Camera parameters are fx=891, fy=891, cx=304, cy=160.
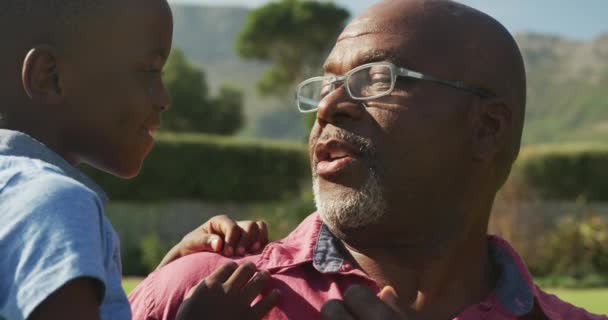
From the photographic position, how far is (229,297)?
7.55ft

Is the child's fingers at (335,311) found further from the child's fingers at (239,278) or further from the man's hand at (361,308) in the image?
the child's fingers at (239,278)

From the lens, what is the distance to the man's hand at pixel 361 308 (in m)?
2.24

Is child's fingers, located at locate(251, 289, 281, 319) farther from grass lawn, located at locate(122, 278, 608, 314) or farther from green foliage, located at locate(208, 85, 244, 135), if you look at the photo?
green foliage, located at locate(208, 85, 244, 135)

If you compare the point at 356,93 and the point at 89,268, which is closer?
the point at 89,268

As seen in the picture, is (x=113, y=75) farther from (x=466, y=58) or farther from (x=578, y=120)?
(x=578, y=120)

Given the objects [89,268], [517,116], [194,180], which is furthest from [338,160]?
[194,180]

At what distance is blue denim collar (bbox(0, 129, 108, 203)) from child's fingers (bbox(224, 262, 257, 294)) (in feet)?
1.72

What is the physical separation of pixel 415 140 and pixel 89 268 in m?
1.29

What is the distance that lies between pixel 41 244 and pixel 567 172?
16747 millimetres

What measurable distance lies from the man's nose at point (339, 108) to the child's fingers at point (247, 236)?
434 mm

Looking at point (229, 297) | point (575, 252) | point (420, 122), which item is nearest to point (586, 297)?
point (575, 252)

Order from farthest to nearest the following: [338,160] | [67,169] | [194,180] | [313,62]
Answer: [313,62], [194,180], [338,160], [67,169]

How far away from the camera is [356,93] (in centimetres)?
272

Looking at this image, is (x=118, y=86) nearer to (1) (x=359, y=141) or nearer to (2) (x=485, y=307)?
(1) (x=359, y=141)
